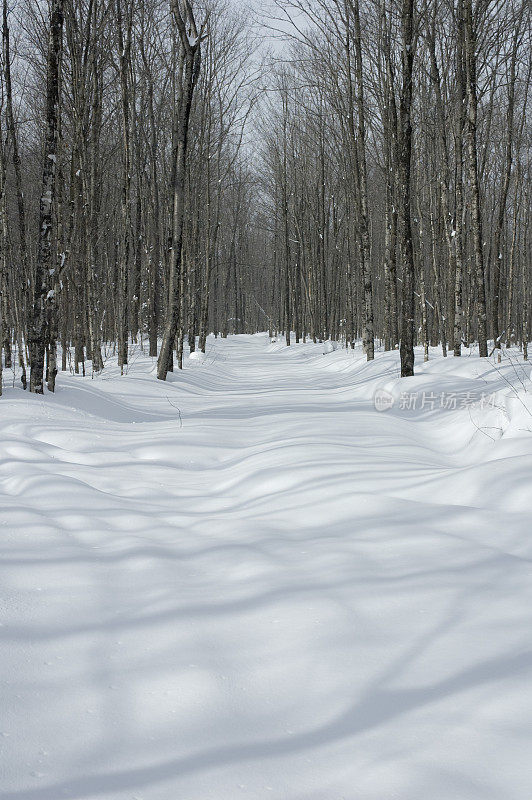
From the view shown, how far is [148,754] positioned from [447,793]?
2.68ft

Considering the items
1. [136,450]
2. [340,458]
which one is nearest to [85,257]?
[136,450]

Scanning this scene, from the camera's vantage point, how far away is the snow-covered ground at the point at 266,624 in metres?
1.68

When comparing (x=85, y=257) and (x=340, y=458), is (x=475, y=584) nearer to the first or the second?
(x=340, y=458)

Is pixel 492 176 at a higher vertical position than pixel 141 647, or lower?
higher

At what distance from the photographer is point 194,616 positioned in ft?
8.32

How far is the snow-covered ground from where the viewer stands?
5.50ft

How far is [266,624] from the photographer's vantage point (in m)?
2.46

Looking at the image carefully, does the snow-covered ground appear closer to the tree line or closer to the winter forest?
the winter forest

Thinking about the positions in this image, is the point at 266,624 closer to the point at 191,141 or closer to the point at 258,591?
the point at 258,591

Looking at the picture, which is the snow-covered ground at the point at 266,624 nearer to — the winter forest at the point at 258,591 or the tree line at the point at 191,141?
the winter forest at the point at 258,591

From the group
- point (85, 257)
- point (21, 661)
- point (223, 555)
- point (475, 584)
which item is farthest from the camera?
point (85, 257)

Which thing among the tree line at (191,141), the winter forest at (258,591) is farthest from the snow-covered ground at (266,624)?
the tree line at (191,141)

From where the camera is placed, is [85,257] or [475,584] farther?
[85,257]

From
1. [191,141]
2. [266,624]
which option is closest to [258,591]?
[266,624]
